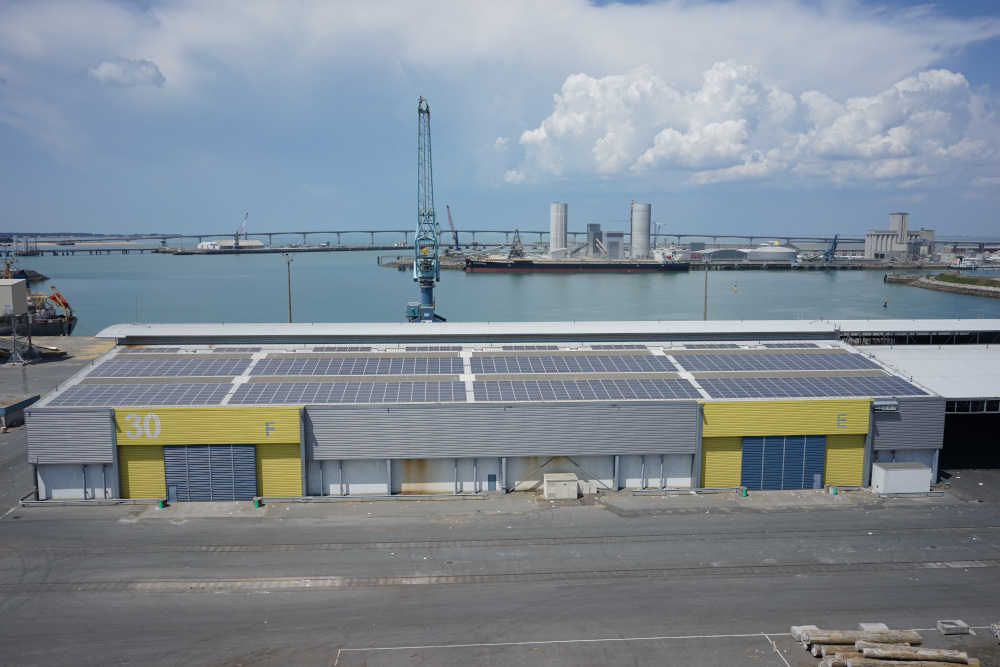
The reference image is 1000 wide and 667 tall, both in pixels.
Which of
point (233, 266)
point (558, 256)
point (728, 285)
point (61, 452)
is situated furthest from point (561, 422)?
point (233, 266)

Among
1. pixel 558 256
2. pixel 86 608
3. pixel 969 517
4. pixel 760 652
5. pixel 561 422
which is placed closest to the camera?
pixel 760 652

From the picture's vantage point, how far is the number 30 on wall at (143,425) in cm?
2020

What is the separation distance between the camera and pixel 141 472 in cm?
2036

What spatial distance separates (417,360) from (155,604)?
11589 millimetres

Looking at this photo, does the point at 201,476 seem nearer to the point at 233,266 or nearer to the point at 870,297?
the point at 870,297

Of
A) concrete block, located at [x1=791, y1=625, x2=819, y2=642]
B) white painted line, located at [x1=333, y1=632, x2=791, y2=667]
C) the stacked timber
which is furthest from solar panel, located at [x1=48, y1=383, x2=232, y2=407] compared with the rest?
the stacked timber

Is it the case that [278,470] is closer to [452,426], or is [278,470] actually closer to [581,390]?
[452,426]

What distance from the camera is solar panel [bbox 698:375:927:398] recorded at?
2205cm

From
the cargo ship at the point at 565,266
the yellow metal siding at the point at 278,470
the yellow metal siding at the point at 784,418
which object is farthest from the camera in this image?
the cargo ship at the point at 565,266

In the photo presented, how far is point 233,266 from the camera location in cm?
17025

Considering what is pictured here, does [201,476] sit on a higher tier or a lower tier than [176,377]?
lower

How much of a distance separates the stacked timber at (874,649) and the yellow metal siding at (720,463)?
8119mm

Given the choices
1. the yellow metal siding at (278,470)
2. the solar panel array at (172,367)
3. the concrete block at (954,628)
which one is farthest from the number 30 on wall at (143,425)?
the concrete block at (954,628)

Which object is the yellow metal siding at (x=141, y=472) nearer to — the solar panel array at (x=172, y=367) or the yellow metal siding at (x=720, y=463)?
the solar panel array at (x=172, y=367)
